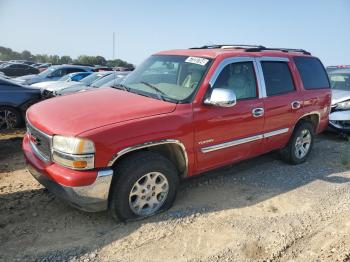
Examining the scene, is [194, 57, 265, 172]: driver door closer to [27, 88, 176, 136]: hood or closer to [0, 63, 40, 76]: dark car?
[27, 88, 176, 136]: hood

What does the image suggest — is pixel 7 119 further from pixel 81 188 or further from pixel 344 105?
pixel 344 105

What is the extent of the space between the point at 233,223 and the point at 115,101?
1.91m


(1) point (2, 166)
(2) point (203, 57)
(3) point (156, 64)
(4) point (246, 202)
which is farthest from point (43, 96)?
(4) point (246, 202)

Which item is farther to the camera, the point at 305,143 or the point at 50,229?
the point at 305,143

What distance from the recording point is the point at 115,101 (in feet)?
13.7

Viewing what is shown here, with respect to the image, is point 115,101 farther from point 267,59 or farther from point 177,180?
point 267,59

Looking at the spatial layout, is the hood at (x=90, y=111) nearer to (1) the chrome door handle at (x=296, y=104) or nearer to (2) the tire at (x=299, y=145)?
(1) the chrome door handle at (x=296, y=104)

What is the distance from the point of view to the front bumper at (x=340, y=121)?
25.7ft

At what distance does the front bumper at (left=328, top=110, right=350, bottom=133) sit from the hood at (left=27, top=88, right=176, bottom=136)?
5.23 metres

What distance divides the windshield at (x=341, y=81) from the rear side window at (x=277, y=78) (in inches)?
164

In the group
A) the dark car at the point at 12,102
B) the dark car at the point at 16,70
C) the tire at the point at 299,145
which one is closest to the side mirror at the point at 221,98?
the tire at the point at 299,145

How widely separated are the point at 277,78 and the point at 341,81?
480 centimetres

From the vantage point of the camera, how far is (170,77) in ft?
15.1

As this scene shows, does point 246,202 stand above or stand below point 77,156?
below
